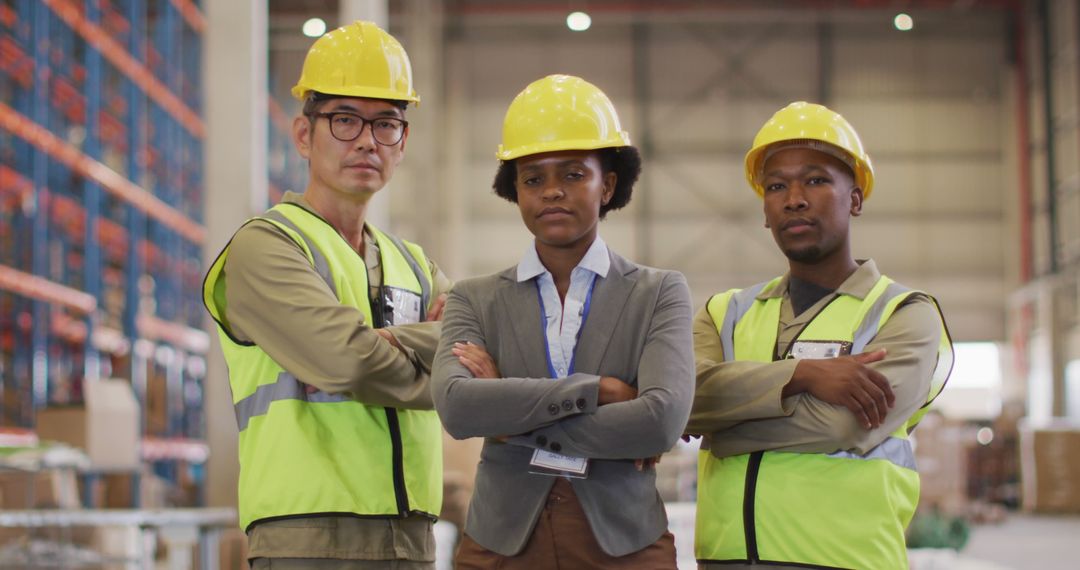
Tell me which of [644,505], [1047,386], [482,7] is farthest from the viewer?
[482,7]

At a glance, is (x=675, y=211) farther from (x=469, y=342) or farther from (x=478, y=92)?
(x=469, y=342)

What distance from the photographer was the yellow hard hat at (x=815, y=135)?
305cm

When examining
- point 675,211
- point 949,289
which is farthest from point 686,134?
point 949,289

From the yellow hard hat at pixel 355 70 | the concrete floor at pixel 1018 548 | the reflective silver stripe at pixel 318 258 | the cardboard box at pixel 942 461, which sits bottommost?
the concrete floor at pixel 1018 548

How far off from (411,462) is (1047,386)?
22587 millimetres

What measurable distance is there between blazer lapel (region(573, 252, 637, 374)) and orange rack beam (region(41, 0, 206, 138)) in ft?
31.2

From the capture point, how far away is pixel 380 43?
10.5ft

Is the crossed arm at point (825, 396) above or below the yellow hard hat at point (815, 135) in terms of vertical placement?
below

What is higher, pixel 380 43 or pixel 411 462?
pixel 380 43

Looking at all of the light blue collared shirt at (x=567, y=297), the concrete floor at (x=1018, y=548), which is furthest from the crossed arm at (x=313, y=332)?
the concrete floor at (x=1018, y=548)

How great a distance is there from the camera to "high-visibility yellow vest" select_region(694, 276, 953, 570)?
2.77 m

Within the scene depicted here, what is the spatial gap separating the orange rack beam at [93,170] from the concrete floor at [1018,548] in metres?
8.15

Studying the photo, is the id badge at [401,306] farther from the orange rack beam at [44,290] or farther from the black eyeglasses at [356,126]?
the orange rack beam at [44,290]

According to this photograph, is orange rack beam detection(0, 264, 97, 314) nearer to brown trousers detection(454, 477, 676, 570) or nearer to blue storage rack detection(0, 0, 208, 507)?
blue storage rack detection(0, 0, 208, 507)
